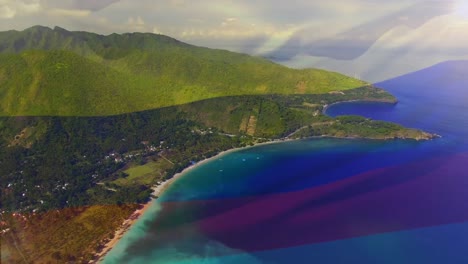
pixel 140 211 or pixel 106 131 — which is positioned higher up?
pixel 106 131

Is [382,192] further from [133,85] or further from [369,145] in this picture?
[133,85]

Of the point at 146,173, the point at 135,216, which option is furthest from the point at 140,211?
the point at 146,173

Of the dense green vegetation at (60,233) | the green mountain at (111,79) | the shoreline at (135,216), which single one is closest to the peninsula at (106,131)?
the dense green vegetation at (60,233)

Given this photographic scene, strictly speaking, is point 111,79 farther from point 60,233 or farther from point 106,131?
point 60,233

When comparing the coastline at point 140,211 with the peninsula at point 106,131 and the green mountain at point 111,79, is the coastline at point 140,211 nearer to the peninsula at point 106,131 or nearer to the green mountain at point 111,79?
the peninsula at point 106,131

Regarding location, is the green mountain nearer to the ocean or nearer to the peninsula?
the peninsula

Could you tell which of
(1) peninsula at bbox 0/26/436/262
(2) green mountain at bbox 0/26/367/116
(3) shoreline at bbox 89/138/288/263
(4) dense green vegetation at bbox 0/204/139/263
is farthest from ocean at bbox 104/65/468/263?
(2) green mountain at bbox 0/26/367/116
